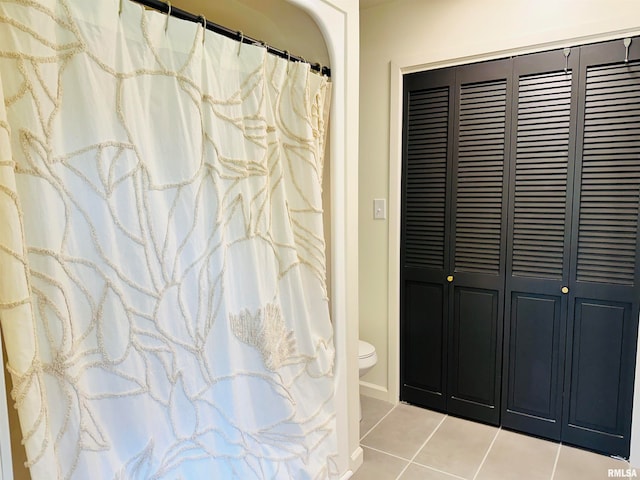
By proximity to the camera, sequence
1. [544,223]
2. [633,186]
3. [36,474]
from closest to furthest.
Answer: [36,474] → [633,186] → [544,223]

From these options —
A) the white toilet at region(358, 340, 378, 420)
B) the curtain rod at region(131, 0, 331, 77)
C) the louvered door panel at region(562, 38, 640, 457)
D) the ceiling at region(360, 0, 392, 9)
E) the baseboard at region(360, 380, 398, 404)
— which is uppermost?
the ceiling at region(360, 0, 392, 9)

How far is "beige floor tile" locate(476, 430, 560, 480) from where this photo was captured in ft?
6.39

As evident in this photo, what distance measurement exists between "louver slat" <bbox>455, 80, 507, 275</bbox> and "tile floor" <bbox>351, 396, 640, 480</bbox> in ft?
2.95

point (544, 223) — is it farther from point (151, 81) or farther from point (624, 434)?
point (151, 81)

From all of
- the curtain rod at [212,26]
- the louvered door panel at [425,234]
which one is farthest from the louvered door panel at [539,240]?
the curtain rod at [212,26]

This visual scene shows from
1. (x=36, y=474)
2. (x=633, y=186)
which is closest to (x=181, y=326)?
(x=36, y=474)

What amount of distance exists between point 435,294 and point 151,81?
193 centimetres

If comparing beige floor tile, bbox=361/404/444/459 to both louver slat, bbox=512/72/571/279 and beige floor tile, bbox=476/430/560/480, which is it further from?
louver slat, bbox=512/72/571/279

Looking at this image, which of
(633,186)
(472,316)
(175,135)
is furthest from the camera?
(472,316)

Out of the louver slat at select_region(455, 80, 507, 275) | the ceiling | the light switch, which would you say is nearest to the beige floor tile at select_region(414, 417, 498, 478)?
the louver slat at select_region(455, 80, 507, 275)

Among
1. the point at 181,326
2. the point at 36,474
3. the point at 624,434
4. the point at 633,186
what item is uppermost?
the point at 633,186

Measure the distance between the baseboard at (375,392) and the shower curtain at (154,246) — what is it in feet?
3.54

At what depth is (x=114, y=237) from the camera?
3.53 ft

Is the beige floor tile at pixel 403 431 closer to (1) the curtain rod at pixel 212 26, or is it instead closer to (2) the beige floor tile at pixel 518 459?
(2) the beige floor tile at pixel 518 459
